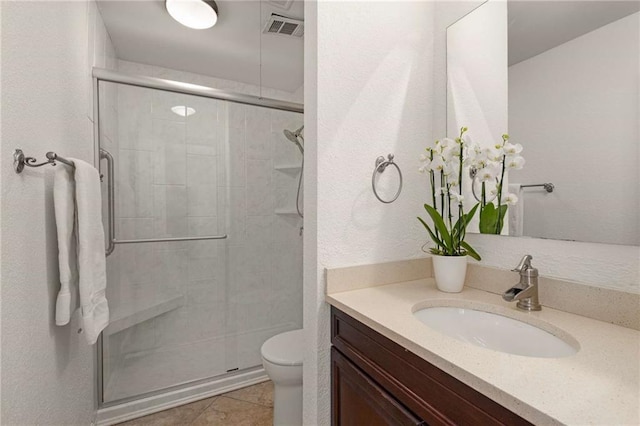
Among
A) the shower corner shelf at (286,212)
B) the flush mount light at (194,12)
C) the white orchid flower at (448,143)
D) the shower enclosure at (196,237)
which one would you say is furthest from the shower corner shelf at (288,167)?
the white orchid flower at (448,143)

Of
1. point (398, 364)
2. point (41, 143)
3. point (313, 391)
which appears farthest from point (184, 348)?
point (398, 364)

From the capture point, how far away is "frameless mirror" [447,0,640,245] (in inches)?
32.2

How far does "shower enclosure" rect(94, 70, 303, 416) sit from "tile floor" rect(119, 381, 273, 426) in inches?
4.5

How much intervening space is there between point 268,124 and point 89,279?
1.56 m

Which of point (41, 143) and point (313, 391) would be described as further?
point (313, 391)

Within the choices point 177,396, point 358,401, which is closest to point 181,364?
point 177,396

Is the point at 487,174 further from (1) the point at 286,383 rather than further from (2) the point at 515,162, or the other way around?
(1) the point at 286,383

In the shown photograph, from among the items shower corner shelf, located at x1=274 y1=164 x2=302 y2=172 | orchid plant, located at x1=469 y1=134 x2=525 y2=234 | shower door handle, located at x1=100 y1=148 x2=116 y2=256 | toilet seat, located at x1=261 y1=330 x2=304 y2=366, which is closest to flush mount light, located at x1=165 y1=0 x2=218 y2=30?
shower door handle, located at x1=100 y1=148 x2=116 y2=256

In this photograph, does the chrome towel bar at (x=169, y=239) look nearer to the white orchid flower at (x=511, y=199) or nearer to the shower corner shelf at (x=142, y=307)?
the shower corner shelf at (x=142, y=307)

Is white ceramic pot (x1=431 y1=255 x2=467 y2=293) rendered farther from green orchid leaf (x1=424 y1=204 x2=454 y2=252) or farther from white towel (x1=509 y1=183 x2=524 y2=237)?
white towel (x1=509 y1=183 x2=524 y2=237)

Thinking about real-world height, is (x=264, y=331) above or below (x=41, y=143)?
below

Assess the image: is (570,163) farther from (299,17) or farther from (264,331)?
(264,331)

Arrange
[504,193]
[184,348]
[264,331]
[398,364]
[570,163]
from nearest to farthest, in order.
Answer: [398,364], [570,163], [504,193], [184,348], [264,331]

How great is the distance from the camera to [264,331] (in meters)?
2.41
